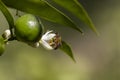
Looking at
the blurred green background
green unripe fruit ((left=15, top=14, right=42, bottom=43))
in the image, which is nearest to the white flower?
green unripe fruit ((left=15, top=14, right=42, bottom=43))

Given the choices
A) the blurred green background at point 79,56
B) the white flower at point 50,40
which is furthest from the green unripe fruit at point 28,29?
the blurred green background at point 79,56

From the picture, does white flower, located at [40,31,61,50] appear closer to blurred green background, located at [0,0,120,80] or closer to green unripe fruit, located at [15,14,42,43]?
green unripe fruit, located at [15,14,42,43]

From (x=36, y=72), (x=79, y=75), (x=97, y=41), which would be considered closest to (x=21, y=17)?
(x=36, y=72)

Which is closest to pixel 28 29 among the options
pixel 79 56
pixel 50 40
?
pixel 50 40

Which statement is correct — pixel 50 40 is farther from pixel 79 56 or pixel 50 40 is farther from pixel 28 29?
pixel 79 56

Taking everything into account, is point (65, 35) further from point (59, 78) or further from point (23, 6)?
point (23, 6)

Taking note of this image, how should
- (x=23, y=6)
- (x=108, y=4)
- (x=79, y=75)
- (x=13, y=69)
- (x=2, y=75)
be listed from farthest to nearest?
(x=108, y=4) < (x=79, y=75) < (x=13, y=69) < (x=2, y=75) < (x=23, y=6)

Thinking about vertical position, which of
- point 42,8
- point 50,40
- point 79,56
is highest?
point 42,8
